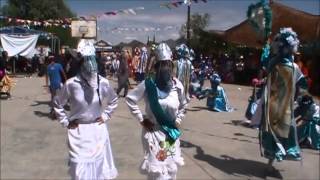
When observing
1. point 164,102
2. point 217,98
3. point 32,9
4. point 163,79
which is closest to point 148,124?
point 164,102

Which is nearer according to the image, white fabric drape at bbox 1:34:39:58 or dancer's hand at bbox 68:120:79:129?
dancer's hand at bbox 68:120:79:129

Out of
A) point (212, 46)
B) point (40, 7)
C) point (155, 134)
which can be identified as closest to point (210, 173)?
point (155, 134)

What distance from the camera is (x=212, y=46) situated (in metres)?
33.0

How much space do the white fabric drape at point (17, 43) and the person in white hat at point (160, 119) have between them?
78.0 ft

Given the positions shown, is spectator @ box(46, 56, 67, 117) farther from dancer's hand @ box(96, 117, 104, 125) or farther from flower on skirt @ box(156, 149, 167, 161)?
flower on skirt @ box(156, 149, 167, 161)

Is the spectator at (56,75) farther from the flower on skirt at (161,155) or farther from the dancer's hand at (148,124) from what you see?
the flower on skirt at (161,155)

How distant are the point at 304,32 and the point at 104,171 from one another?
21.2 metres

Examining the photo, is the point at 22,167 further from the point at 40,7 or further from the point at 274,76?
the point at 40,7

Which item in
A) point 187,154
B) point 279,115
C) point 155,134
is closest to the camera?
point 155,134

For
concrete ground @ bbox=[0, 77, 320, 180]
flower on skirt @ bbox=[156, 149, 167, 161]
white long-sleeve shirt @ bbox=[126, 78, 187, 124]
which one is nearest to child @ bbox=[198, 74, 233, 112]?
concrete ground @ bbox=[0, 77, 320, 180]

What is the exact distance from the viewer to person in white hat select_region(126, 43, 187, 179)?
5391mm

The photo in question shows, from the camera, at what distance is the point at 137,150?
8805mm

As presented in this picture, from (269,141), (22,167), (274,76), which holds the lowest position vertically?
(22,167)

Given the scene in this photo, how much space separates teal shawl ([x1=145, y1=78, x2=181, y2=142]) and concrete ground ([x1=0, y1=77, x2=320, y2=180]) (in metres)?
1.82
